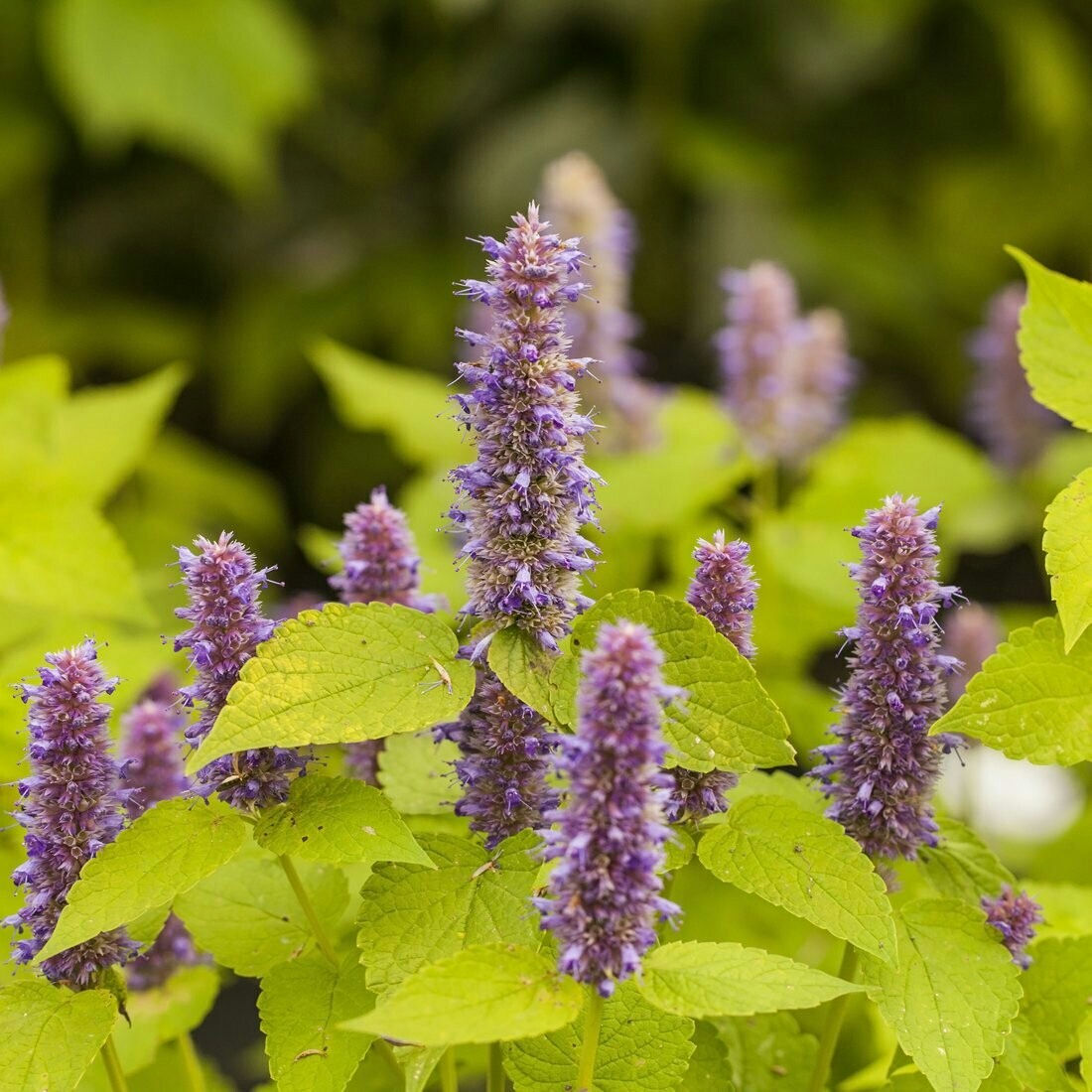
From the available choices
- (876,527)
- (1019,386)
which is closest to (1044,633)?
(876,527)

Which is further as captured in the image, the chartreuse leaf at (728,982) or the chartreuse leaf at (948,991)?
the chartreuse leaf at (948,991)

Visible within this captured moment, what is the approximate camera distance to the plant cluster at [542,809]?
1102 millimetres

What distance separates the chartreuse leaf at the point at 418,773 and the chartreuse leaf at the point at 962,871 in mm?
488

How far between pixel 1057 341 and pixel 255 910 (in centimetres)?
107

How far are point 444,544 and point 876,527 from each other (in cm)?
179

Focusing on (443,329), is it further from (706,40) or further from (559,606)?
(559,606)

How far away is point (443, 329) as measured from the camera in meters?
6.45

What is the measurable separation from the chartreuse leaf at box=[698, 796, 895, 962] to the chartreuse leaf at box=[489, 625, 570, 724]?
0.19 metres

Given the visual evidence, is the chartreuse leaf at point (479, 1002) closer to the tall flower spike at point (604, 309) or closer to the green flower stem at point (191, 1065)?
the green flower stem at point (191, 1065)

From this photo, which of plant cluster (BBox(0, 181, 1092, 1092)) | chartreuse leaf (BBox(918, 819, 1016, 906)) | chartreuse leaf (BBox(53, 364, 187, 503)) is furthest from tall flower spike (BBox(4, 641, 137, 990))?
chartreuse leaf (BBox(53, 364, 187, 503))

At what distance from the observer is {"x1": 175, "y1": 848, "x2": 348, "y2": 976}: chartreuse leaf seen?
1.44 meters

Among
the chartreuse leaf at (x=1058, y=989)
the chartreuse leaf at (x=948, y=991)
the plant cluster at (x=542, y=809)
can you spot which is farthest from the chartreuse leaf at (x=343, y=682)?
the chartreuse leaf at (x=1058, y=989)

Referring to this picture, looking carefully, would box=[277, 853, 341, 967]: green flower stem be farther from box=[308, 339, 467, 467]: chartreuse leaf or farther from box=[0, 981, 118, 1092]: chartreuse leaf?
box=[308, 339, 467, 467]: chartreuse leaf

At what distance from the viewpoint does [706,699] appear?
1.22 metres
